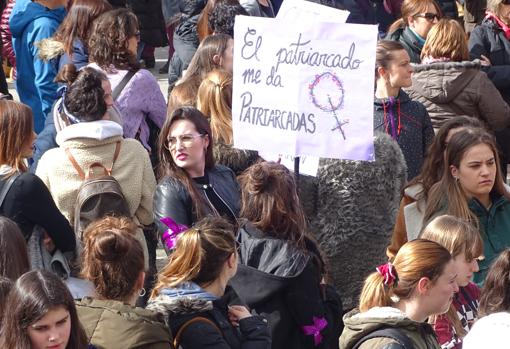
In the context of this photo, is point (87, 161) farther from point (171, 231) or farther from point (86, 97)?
point (171, 231)

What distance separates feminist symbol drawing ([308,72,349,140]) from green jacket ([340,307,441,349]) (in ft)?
4.73

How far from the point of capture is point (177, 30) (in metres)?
9.54

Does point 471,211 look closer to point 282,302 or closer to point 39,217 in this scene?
point 282,302

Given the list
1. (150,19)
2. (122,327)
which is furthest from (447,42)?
(150,19)

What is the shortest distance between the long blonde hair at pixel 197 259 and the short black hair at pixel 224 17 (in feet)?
12.4

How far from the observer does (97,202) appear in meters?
5.46

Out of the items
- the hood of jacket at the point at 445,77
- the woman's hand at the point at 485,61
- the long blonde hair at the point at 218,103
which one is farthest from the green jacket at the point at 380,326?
the woman's hand at the point at 485,61

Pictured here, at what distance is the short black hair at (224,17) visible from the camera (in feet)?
26.9

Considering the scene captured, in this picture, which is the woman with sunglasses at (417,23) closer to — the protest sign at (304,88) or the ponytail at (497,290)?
the protest sign at (304,88)

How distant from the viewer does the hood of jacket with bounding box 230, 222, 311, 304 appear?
500 cm

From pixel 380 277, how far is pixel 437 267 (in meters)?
0.26

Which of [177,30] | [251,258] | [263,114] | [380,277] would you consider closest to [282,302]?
[251,258]

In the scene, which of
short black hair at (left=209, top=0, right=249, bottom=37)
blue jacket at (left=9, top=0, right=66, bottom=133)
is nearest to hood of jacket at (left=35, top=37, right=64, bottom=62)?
blue jacket at (left=9, top=0, right=66, bottom=133)

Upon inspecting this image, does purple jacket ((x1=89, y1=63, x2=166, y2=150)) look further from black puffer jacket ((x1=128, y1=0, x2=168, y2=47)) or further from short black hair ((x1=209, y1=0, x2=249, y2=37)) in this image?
black puffer jacket ((x1=128, y1=0, x2=168, y2=47))
